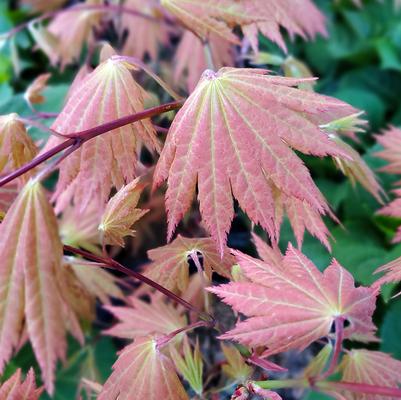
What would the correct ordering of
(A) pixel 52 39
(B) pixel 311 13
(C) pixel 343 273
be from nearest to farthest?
1. (C) pixel 343 273
2. (B) pixel 311 13
3. (A) pixel 52 39

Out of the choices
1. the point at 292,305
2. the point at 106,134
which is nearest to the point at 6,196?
the point at 106,134

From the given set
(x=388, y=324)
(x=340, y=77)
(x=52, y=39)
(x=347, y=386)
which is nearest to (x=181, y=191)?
(x=347, y=386)

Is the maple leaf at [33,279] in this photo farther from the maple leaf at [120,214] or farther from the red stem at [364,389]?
the red stem at [364,389]

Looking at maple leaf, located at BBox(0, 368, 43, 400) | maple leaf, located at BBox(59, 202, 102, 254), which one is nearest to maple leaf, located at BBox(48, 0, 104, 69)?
maple leaf, located at BBox(59, 202, 102, 254)

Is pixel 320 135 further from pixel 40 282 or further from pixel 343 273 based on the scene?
pixel 40 282

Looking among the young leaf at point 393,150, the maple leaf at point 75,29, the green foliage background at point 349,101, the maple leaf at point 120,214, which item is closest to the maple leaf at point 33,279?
the maple leaf at point 120,214
